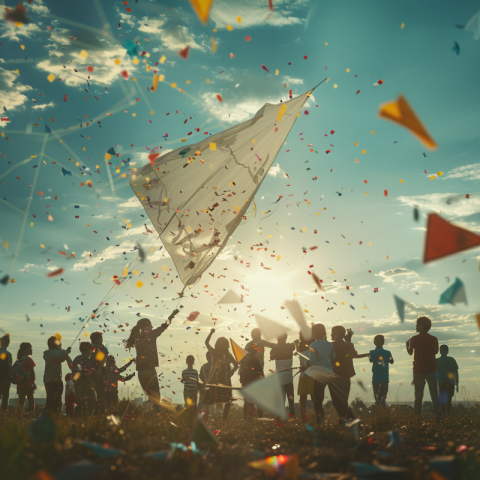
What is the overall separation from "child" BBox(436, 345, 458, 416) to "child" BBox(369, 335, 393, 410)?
1656 millimetres

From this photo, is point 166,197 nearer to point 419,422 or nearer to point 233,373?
point 233,373

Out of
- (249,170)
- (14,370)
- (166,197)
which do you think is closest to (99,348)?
(14,370)

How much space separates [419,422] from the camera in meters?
4.90

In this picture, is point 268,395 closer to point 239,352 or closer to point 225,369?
point 239,352

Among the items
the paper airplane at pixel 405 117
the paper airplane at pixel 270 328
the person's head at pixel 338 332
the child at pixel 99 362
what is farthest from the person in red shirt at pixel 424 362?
the child at pixel 99 362

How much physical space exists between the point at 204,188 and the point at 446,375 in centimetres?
583

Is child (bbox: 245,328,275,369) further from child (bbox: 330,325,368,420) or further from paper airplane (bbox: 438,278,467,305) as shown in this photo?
paper airplane (bbox: 438,278,467,305)

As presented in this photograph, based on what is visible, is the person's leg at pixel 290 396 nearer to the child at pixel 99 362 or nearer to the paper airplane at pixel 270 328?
the paper airplane at pixel 270 328

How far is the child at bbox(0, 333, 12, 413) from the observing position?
666cm

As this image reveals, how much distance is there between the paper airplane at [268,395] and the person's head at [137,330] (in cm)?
346

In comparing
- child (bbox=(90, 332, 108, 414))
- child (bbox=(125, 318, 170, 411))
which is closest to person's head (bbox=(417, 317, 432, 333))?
child (bbox=(125, 318, 170, 411))

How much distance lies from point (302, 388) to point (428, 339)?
2213mm

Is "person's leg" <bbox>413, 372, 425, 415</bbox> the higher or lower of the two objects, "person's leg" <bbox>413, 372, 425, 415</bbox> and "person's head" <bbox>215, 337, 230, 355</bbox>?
the lower

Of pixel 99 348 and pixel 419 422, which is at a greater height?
pixel 99 348
